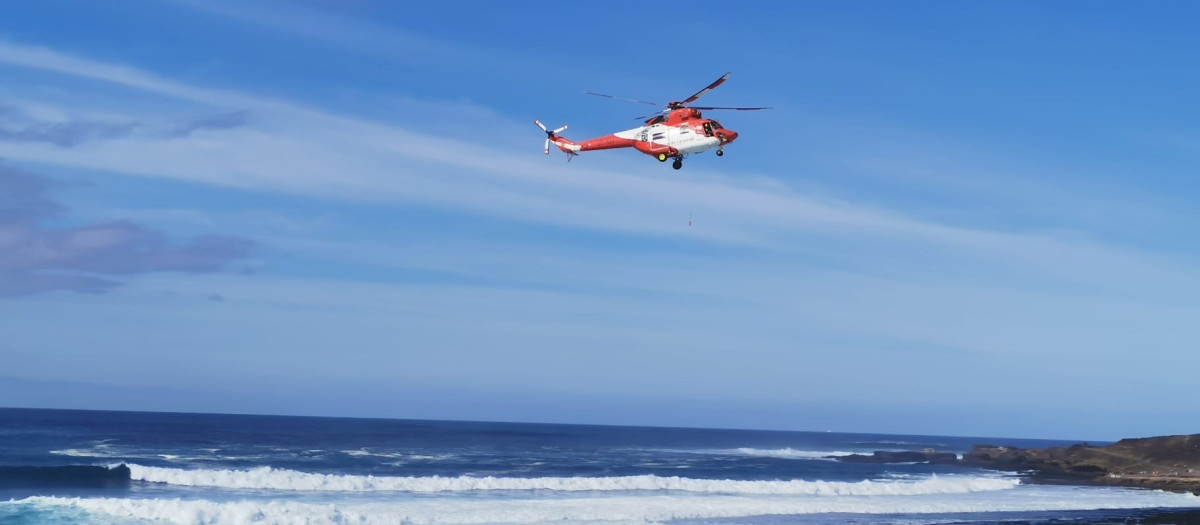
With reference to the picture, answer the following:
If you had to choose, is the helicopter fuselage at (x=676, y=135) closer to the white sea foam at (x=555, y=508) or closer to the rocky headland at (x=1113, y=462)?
the white sea foam at (x=555, y=508)

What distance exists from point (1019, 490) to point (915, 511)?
10624 mm

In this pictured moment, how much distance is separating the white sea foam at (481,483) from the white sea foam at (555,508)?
7.25 ft

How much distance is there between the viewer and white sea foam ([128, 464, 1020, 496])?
→ 33969 mm

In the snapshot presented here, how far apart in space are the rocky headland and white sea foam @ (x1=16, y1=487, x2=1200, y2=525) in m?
6.81

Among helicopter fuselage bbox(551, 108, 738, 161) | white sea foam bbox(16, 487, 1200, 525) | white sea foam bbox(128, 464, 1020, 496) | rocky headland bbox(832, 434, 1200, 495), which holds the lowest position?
white sea foam bbox(16, 487, 1200, 525)

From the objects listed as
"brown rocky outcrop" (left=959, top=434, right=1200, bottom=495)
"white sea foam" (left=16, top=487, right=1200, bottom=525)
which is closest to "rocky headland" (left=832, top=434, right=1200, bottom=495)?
"brown rocky outcrop" (left=959, top=434, right=1200, bottom=495)

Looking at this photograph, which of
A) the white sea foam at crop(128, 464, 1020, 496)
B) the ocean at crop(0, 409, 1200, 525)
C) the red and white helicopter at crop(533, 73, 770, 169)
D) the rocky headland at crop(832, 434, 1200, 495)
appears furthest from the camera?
the rocky headland at crop(832, 434, 1200, 495)

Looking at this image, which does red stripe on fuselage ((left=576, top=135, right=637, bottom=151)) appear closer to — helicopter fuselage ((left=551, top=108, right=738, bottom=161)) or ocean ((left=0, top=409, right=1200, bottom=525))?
helicopter fuselage ((left=551, top=108, right=738, bottom=161))

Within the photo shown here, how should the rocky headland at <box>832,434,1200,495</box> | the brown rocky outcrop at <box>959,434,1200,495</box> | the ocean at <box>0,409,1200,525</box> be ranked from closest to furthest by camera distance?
the ocean at <box>0,409,1200,525</box>
the brown rocky outcrop at <box>959,434,1200,495</box>
the rocky headland at <box>832,434,1200,495</box>

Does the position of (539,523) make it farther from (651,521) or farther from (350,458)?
(350,458)

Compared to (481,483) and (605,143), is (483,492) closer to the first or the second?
(481,483)

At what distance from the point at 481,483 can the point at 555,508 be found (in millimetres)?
6617

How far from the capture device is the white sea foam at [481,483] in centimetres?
3397

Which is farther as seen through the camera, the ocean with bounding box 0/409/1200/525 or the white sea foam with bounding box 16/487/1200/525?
the ocean with bounding box 0/409/1200/525
